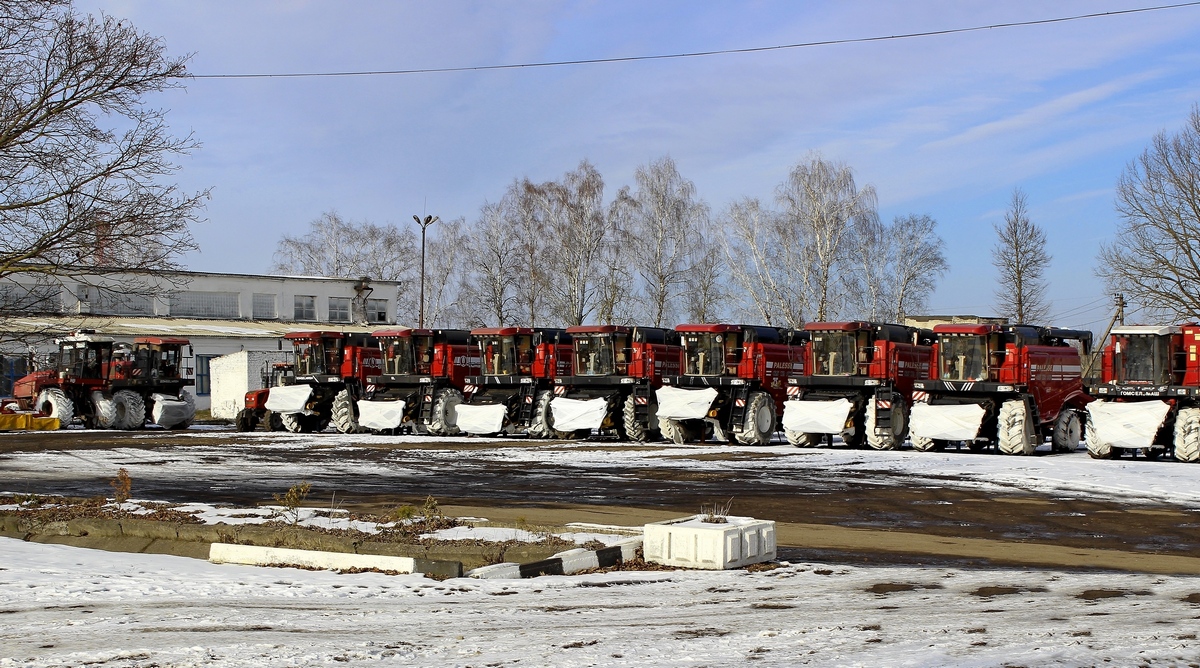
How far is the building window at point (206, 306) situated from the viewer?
2650 inches

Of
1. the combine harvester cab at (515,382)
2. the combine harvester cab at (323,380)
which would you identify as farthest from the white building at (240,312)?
the combine harvester cab at (515,382)

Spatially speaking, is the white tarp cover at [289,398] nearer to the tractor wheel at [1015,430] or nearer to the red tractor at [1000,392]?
the red tractor at [1000,392]

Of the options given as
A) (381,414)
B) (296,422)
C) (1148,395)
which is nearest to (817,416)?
(1148,395)

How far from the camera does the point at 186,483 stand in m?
20.5

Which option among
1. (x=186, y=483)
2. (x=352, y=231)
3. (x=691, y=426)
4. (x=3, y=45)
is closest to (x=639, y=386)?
(x=691, y=426)

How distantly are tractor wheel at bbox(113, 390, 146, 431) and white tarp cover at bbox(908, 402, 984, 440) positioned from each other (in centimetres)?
2772

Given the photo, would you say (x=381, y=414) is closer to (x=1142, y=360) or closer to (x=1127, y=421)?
(x=1127, y=421)

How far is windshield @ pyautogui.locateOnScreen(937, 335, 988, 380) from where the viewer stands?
30.2m

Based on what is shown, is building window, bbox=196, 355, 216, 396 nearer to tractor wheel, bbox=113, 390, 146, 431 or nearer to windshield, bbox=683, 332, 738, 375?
tractor wheel, bbox=113, 390, 146, 431

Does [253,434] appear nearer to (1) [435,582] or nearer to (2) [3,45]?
(2) [3,45]

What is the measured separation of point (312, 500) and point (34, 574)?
7243mm

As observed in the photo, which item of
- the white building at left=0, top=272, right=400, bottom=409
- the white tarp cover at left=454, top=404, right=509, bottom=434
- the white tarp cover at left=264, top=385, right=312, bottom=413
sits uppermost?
the white building at left=0, top=272, right=400, bottom=409

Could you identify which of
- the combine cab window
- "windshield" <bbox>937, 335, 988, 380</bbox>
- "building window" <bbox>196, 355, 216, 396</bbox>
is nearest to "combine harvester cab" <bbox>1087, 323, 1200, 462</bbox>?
"windshield" <bbox>937, 335, 988, 380</bbox>

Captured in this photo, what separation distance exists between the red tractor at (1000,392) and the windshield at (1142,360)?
2366 millimetres
